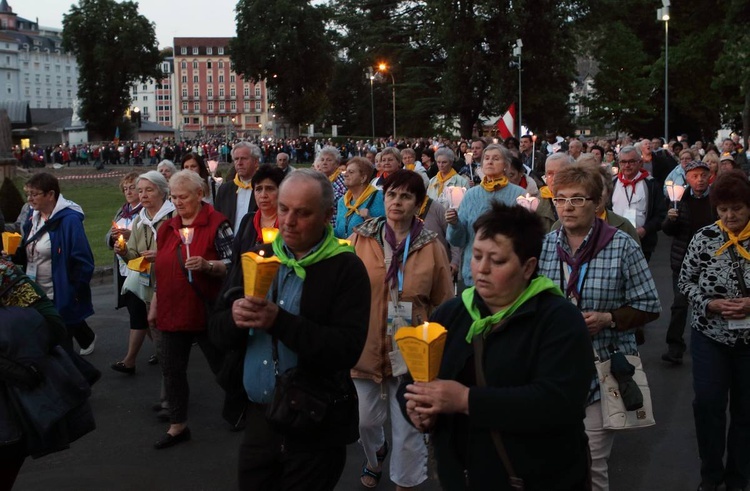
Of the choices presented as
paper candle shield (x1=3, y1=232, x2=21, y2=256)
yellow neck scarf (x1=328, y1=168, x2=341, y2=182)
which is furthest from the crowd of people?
yellow neck scarf (x1=328, y1=168, x2=341, y2=182)

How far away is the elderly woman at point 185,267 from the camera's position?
20.7ft

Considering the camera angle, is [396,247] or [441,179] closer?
[396,247]

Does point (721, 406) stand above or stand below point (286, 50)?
below

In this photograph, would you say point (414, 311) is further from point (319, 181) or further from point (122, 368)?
point (122, 368)

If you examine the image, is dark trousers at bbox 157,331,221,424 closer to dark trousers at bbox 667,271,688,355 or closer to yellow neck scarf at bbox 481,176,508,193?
yellow neck scarf at bbox 481,176,508,193

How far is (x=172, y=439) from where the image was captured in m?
6.73

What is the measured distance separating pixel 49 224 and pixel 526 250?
18.0 ft

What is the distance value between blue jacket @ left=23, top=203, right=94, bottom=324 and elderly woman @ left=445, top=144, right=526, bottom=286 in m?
3.06

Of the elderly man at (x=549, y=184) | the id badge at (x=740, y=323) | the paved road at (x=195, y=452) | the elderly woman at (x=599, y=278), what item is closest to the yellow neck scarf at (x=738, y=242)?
the id badge at (x=740, y=323)

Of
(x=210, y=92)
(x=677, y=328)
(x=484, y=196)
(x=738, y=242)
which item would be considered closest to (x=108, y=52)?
(x=677, y=328)

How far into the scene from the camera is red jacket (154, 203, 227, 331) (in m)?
6.32

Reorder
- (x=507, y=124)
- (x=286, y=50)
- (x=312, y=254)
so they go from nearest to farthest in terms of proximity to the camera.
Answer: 1. (x=312, y=254)
2. (x=507, y=124)
3. (x=286, y=50)

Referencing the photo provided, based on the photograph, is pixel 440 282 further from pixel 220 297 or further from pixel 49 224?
pixel 49 224

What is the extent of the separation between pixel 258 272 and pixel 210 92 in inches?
7416
